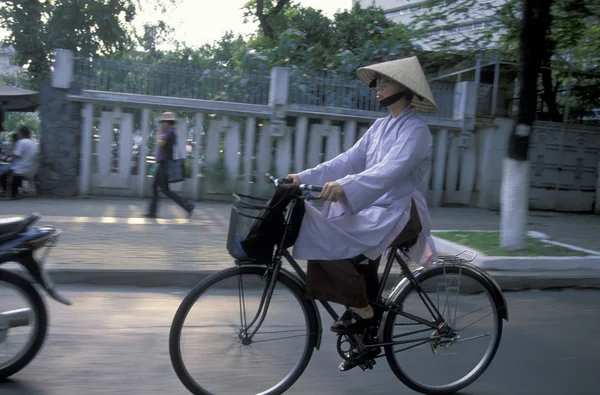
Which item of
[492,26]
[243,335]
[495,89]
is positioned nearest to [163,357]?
[243,335]

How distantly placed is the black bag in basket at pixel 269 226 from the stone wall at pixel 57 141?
905cm

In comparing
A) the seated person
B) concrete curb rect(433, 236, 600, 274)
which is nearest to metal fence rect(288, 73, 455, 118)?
the seated person

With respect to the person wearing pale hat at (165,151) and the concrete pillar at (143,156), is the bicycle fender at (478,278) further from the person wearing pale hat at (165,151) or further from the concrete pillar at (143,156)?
the concrete pillar at (143,156)

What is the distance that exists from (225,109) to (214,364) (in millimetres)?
8856

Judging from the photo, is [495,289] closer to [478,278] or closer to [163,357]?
[478,278]

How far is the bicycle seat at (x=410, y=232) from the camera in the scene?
10.9 ft

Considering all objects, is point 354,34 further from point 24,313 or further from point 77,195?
point 24,313

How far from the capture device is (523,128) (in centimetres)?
696

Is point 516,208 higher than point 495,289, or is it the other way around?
point 516,208

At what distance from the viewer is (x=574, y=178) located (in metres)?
13.1

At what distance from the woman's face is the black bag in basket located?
2.46 feet

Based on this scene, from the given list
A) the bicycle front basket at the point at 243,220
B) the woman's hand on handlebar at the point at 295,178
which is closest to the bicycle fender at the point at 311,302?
the bicycle front basket at the point at 243,220

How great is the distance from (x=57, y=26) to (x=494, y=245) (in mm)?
17224

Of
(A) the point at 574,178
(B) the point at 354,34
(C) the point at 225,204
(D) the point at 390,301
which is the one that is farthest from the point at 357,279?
(B) the point at 354,34
